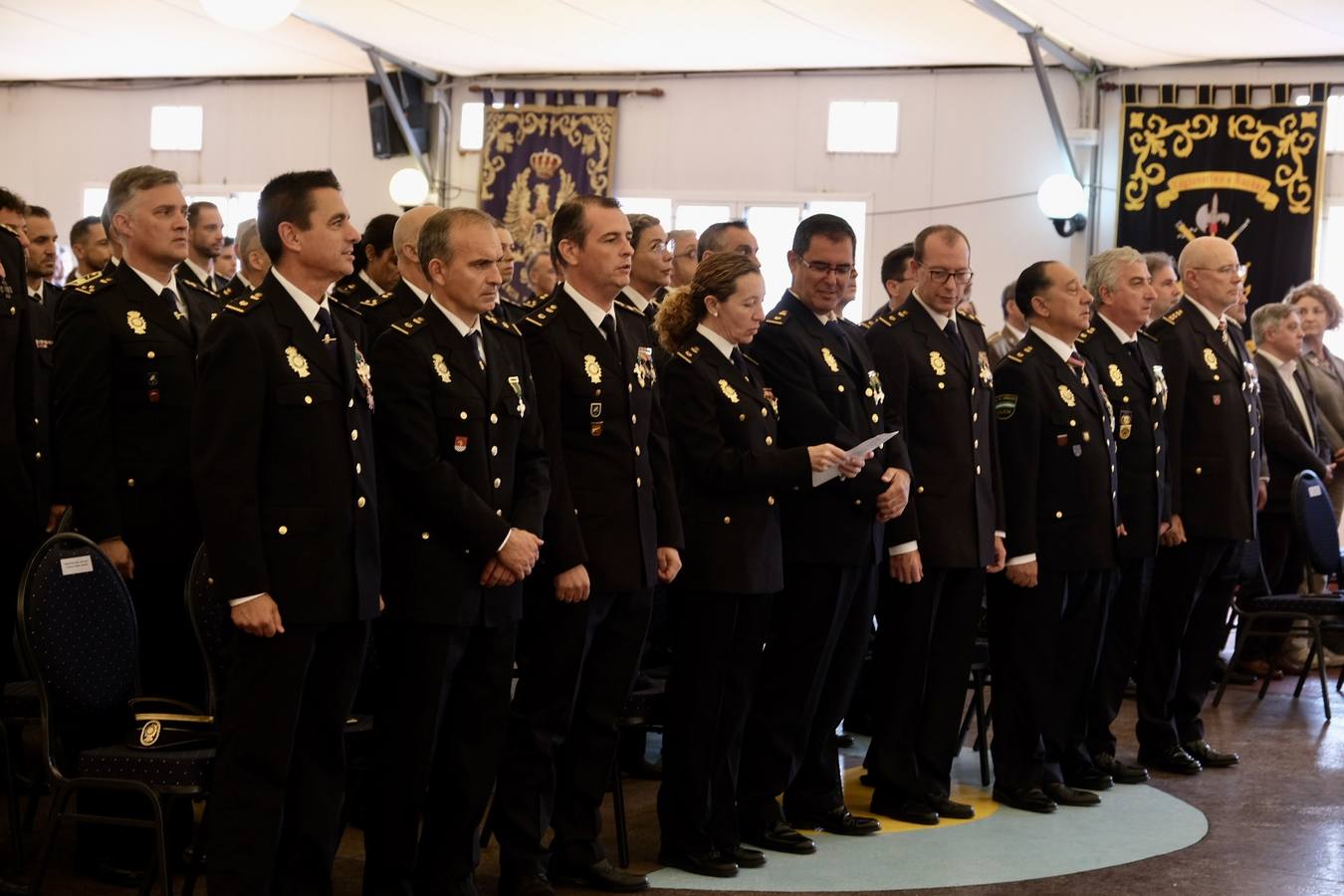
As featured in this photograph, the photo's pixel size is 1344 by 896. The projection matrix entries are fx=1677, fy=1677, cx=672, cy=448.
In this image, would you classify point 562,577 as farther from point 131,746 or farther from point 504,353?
point 131,746

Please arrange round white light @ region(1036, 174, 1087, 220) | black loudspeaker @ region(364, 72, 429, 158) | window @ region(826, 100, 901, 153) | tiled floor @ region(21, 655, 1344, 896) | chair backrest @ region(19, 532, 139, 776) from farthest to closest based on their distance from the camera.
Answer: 1. black loudspeaker @ region(364, 72, 429, 158)
2. window @ region(826, 100, 901, 153)
3. round white light @ region(1036, 174, 1087, 220)
4. tiled floor @ region(21, 655, 1344, 896)
5. chair backrest @ region(19, 532, 139, 776)

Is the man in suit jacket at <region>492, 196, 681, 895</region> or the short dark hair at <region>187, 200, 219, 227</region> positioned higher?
the short dark hair at <region>187, 200, 219, 227</region>

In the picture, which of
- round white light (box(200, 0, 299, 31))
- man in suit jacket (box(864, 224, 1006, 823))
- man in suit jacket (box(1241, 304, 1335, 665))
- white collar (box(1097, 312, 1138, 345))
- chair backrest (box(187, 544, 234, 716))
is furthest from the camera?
man in suit jacket (box(1241, 304, 1335, 665))

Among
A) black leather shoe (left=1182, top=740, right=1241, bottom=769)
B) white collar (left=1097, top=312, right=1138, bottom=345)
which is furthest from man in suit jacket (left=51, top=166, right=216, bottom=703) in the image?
black leather shoe (left=1182, top=740, right=1241, bottom=769)

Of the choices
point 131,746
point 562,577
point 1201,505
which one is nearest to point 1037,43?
point 1201,505

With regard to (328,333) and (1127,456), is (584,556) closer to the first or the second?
(328,333)

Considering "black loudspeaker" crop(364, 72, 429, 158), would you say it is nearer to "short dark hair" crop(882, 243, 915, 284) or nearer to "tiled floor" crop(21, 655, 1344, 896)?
"short dark hair" crop(882, 243, 915, 284)

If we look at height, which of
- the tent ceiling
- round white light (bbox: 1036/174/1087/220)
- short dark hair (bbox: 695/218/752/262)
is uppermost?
the tent ceiling

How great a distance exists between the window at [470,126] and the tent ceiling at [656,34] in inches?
18.8

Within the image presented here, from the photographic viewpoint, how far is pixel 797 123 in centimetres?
1320

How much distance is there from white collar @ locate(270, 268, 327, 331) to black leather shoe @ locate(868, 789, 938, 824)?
255 cm

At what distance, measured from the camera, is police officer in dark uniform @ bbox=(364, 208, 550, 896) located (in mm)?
3705

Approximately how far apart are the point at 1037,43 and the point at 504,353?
26.7 feet

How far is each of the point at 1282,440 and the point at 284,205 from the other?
5652 mm
